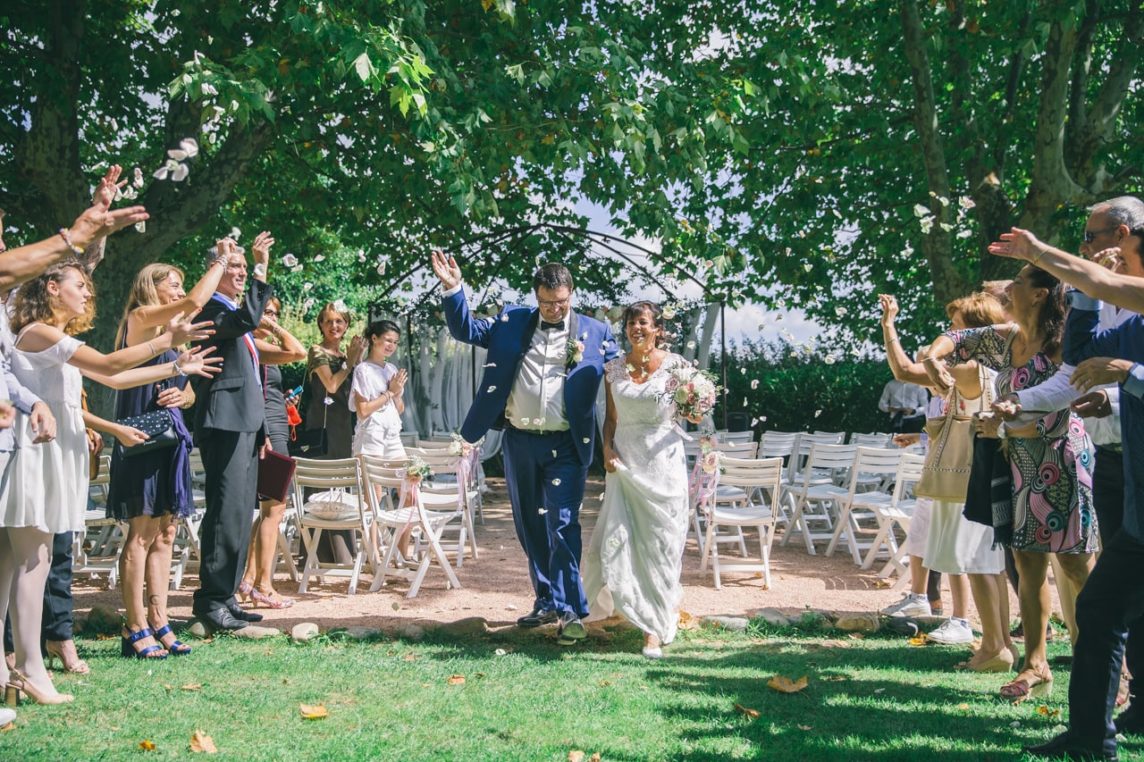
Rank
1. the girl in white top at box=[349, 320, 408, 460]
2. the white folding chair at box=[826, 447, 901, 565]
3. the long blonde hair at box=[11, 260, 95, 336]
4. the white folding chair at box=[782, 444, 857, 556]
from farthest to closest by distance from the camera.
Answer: the white folding chair at box=[782, 444, 857, 556], the white folding chair at box=[826, 447, 901, 565], the girl in white top at box=[349, 320, 408, 460], the long blonde hair at box=[11, 260, 95, 336]

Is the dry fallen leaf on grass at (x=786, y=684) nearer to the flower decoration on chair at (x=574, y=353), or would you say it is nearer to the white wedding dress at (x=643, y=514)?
the white wedding dress at (x=643, y=514)

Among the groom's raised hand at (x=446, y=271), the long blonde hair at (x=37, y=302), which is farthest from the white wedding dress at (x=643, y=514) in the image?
the long blonde hair at (x=37, y=302)

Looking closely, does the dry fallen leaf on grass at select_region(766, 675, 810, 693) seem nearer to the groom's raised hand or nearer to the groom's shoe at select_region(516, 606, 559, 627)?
the groom's shoe at select_region(516, 606, 559, 627)

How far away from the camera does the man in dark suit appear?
5.84 m

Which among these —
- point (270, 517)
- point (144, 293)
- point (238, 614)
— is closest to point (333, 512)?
point (270, 517)

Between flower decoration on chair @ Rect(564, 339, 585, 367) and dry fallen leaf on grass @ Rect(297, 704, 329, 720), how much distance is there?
259 centimetres

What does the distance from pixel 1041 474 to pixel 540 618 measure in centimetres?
295

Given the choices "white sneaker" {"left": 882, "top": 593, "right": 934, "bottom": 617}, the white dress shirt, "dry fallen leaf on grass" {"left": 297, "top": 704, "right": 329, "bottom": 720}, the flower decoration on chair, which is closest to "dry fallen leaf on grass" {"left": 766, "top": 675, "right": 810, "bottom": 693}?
the white dress shirt

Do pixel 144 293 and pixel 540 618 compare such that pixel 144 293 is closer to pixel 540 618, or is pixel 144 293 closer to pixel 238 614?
pixel 238 614

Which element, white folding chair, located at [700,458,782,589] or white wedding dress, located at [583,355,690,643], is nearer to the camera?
white wedding dress, located at [583,355,690,643]

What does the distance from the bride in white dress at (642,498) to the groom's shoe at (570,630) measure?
0.72 feet

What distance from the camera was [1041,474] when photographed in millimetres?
4352

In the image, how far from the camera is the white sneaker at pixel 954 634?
5859mm

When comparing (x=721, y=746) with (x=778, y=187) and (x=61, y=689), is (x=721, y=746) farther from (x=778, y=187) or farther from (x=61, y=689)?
(x=778, y=187)
